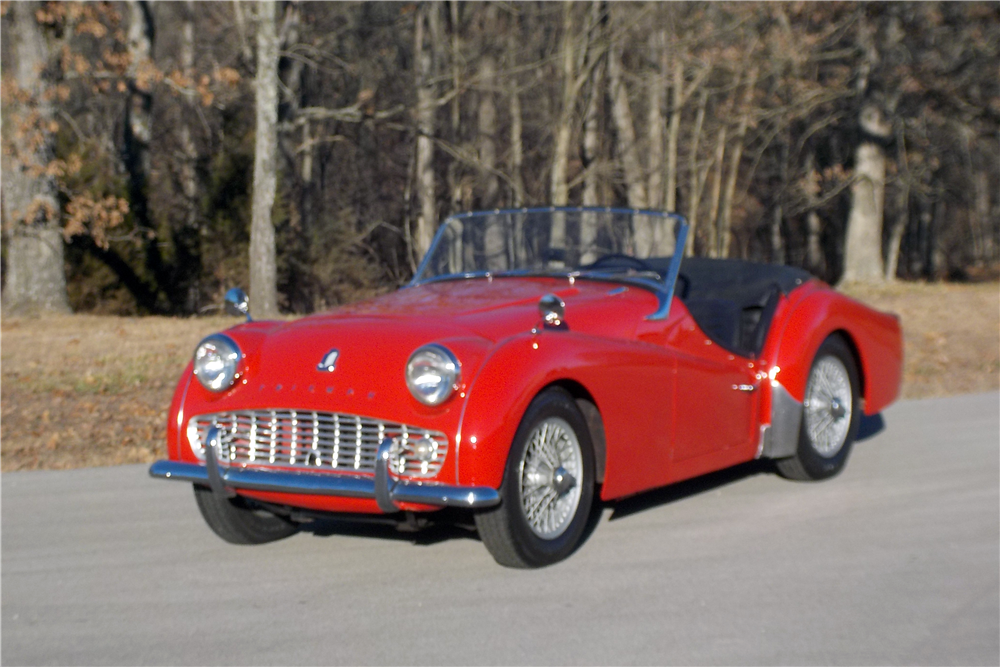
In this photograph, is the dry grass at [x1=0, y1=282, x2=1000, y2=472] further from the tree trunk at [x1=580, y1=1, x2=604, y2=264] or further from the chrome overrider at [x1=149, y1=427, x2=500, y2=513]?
the tree trunk at [x1=580, y1=1, x2=604, y2=264]

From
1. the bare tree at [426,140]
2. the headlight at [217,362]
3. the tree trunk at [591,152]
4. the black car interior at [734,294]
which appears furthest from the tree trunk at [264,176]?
the headlight at [217,362]

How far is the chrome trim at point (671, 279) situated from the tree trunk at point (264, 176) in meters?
10.0

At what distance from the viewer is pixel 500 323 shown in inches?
189

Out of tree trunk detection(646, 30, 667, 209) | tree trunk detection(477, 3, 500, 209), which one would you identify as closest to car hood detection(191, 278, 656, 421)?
tree trunk detection(477, 3, 500, 209)

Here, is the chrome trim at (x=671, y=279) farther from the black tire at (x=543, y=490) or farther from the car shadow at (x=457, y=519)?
the black tire at (x=543, y=490)

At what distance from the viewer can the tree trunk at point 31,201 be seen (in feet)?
49.3

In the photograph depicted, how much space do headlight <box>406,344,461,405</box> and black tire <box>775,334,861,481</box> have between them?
8.33 ft

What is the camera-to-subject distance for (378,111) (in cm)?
1917

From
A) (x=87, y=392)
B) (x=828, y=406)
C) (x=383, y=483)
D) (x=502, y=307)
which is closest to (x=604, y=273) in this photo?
(x=502, y=307)

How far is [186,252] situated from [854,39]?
1335 cm

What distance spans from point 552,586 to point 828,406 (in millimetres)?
2687

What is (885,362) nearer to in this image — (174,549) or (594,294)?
(594,294)

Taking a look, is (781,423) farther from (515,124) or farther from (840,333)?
(515,124)

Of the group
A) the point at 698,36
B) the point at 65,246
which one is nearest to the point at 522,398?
the point at 65,246
